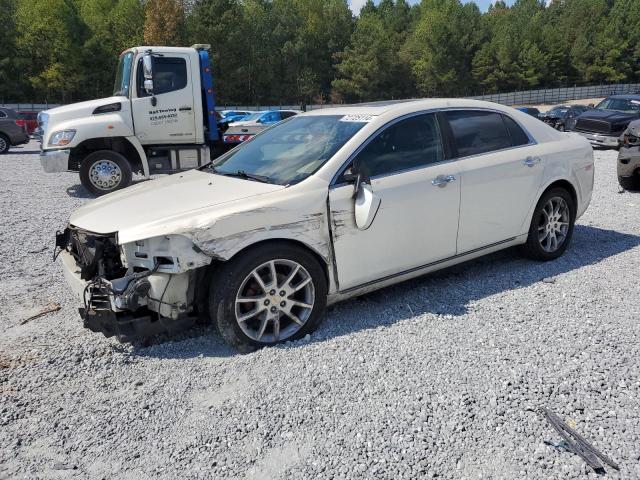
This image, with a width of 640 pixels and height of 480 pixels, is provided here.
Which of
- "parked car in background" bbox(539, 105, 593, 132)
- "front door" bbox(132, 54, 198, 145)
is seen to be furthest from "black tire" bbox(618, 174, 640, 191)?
"parked car in background" bbox(539, 105, 593, 132)

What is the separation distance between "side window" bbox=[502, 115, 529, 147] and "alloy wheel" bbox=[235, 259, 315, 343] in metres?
2.58

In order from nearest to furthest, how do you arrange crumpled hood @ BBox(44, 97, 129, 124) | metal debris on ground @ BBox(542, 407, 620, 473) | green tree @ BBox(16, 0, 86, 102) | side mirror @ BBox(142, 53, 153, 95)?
metal debris on ground @ BBox(542, 407, 620, 473) < side mirror @ BBox(142, 53, 153, 95) < crumpled hood @ BBox(44, 97, 129, 124) < green tree @ BBox(16, 0, 86, 102)

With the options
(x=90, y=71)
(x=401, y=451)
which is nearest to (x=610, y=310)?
(x=401, y=451)

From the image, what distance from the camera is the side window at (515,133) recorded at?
5.07 meters

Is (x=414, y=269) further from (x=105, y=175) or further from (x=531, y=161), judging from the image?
(x=105, y=175)

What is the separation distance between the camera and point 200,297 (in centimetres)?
363

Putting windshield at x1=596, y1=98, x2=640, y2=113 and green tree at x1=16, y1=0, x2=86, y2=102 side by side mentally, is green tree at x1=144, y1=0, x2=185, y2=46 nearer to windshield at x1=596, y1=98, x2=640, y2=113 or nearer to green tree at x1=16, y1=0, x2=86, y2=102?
green tree at x1=16, y1=0, x2=86, y2=102

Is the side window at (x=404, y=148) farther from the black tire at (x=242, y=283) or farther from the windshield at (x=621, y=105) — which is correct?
the windshield at (x=621, y=105)

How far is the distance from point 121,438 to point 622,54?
92815mm

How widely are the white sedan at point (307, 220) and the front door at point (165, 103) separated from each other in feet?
Result: 18.7

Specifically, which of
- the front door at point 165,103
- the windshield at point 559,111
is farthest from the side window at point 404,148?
the windshield at point 559,111

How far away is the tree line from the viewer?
49.6 m

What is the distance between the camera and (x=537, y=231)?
5.24 m

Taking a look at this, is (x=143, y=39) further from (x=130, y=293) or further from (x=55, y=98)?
(x=130, y=293)
